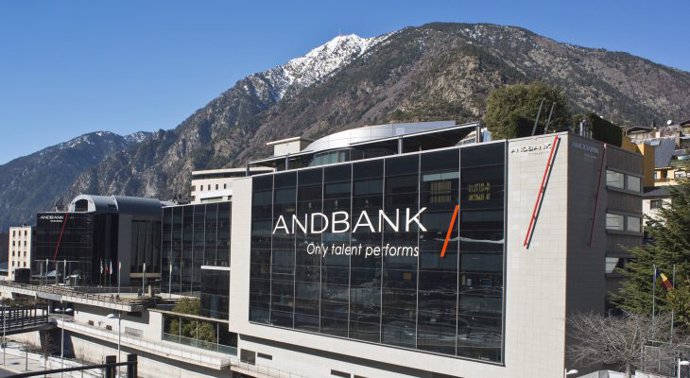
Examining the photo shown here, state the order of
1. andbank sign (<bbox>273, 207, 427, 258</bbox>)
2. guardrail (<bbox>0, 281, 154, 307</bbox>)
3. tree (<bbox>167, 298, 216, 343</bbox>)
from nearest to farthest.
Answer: andbank sign (<bbox>273, 207, 427, 258</bbox>), tree (<bbox>167, 298, 216, 343</bbox>), guardrail (<bbox>0, 281, 154, 307</bbox>)

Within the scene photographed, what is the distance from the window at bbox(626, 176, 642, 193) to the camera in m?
47.3

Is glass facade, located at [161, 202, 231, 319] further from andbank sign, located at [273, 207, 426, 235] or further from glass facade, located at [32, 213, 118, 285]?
glass facade, located at [32, 213, 118, 285]

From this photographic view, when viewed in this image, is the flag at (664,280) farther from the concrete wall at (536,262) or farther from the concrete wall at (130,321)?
the concrete wall at (130,321)

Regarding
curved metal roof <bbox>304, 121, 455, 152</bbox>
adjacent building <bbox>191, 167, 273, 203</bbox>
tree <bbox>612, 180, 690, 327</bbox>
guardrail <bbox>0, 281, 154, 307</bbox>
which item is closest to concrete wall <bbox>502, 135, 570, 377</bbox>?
tree <bbox>612, 180, 690, 327</bbox>

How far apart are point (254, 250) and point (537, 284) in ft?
103

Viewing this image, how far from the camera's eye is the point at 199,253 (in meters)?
86.0

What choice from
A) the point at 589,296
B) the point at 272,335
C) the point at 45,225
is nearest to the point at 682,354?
the point at 589,296

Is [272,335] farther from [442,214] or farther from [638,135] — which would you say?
[638,135]

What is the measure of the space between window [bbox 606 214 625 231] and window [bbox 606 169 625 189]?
218 centimetres

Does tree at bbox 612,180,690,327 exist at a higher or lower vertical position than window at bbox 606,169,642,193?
lower

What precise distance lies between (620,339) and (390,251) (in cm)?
1775

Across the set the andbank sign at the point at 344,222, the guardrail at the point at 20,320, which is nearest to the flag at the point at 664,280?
the andbank sign at the point at 344,222

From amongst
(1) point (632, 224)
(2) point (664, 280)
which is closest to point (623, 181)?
(1) point (632, 224)

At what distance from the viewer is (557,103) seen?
68000 mm
